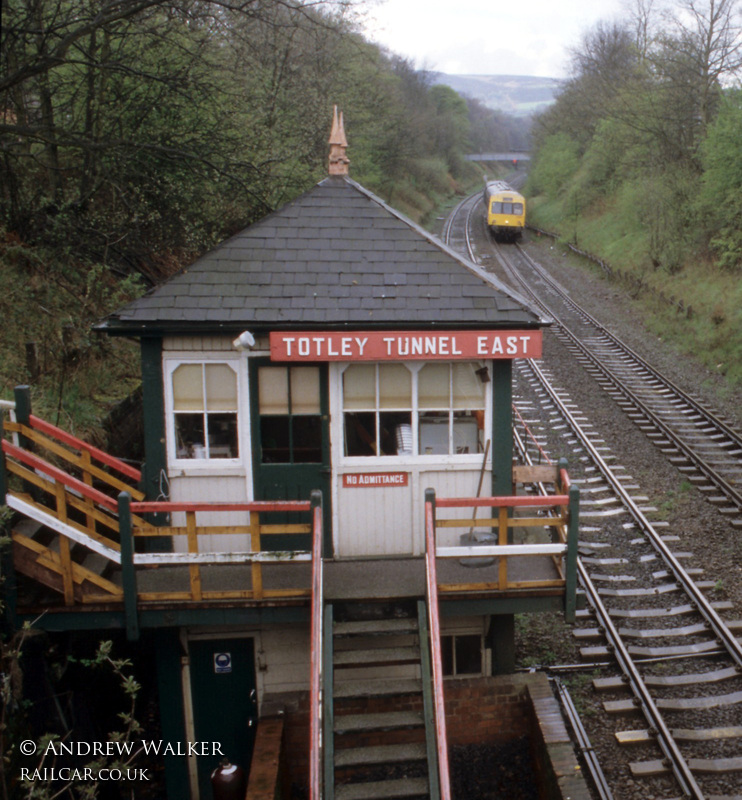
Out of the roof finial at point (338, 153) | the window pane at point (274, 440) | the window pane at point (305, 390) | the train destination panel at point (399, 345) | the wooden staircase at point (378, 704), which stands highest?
the roof finial at point (338, 153)

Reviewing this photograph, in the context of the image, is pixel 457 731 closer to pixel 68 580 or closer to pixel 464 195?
pixel 68 580

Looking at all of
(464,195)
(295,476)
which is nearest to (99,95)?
(295,476)

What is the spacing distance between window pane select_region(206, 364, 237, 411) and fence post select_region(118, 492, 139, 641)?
4.93 feet

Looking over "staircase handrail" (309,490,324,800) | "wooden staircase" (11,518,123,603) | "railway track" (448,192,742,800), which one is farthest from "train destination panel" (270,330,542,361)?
"railway track" (448,192,742,800)

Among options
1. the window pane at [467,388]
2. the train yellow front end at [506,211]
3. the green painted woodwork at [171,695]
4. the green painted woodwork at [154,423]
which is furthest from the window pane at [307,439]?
the train yellow front end at [506,211]

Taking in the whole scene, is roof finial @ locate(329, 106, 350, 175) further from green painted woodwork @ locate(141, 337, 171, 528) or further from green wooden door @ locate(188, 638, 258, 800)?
green wooden door @ locate(188, 638, 258, 800)

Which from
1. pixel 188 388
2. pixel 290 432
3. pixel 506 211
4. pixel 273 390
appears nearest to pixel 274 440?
pixel 290 432

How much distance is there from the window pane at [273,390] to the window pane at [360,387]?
605mm

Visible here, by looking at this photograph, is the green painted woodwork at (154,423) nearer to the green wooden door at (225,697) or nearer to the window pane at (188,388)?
the window pane at (188,388)

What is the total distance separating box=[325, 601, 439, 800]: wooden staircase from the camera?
235 inches

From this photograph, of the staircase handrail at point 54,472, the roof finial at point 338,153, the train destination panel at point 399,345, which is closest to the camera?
the staircase handrail at point 54,472

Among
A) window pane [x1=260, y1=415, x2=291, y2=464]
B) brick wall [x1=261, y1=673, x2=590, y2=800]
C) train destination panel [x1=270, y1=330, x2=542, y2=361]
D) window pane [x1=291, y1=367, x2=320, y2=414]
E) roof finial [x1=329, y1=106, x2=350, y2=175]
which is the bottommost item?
brick wall [x1=261, y1=673, x2=590, y2=800]

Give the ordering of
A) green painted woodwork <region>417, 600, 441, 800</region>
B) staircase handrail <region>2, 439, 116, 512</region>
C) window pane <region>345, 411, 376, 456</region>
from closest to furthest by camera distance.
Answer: green painted woodwork <region>417, 600, 441, 800</region>, staircase handrail <region>2, 439, 116, 512</region>, window pane <region>345, 411, 376, 456</region>

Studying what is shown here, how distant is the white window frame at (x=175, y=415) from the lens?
23.9 feet
